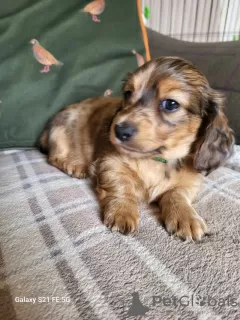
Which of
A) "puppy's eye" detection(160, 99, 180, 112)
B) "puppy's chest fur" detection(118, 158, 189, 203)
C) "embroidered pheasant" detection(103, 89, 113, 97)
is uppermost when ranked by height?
"puppy's eye" detection(160, 99, 180, 112)

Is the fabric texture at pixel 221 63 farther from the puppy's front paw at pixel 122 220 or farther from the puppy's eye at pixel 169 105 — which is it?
the puppy's front paw at pixel 122 220

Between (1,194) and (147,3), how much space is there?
2591mm

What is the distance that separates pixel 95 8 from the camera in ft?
6.12

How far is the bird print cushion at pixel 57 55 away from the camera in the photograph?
1685mm

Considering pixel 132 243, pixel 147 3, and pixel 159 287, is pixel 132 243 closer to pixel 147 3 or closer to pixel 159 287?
pixel 159 287

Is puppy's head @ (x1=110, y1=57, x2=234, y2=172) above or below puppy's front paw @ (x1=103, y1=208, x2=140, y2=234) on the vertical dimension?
above

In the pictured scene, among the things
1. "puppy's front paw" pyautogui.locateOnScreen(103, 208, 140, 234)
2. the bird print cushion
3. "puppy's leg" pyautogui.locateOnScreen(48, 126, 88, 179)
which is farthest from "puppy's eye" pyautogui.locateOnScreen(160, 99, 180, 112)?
the bird print cushion

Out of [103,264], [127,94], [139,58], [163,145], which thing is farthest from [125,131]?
[139,58]

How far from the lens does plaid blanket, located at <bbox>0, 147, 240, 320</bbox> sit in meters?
0.68

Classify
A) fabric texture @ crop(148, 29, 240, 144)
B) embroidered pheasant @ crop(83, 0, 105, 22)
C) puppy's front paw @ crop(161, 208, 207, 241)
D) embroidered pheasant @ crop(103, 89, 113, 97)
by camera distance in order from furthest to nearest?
embroidered pheasant @ crop(103, 89, 113, 97), embroidered pheasant @ crop(83, 0, 105, 22), fabric texture @ crop(148, 29, 240, 144), puppy's front paw @ crop(161, 208, 207, 241)

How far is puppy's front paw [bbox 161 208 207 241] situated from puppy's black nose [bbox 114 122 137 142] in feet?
1.03

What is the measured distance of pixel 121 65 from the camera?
6.39 feet

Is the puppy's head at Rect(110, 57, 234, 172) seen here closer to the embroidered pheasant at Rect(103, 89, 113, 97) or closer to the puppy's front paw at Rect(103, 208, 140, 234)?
the puppy's front paw at Rect(103, 208, 140, 234)

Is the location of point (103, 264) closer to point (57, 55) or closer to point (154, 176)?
point (154, 176)
